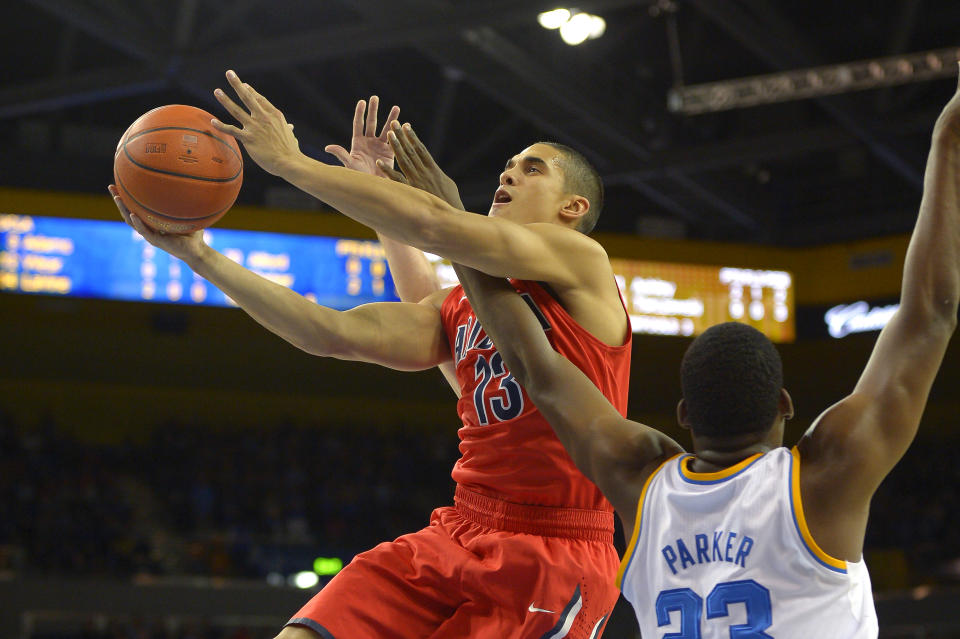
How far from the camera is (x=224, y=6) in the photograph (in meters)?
11.2

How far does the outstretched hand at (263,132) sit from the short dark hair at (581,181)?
96 centimetres

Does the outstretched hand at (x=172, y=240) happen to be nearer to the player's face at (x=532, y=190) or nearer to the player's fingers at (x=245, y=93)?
the player's fingers at (x=245, y=93)

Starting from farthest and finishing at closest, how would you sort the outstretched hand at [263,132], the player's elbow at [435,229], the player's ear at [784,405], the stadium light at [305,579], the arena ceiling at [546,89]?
the stadium light at [305,579] < the arena ceiling at [546,89] < the outstretched hand at [263,132] < the player's elbow at [435,229] < the player's ear at [784,405]

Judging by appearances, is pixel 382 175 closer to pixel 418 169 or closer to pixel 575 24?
pixel 418 169

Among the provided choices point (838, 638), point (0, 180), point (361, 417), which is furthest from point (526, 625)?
point (361, 417)

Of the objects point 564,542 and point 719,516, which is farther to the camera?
point 564,542

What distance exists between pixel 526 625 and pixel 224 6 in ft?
30.4

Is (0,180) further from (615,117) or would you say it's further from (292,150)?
(292,150)

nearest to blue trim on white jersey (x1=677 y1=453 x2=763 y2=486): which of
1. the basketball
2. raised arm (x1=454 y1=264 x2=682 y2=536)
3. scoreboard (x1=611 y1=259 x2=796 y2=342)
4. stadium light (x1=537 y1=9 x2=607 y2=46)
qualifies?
raised arm (x1=454 y1=264 x2=682 y2=536)

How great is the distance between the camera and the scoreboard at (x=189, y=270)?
12.0 meters

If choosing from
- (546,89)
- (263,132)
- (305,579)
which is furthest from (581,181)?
(305,579)

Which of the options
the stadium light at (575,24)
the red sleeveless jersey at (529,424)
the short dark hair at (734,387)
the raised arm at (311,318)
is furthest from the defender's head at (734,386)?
the stadium light at (575,24)

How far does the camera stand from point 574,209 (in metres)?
3.76

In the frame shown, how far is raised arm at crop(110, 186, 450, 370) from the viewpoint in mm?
3730
